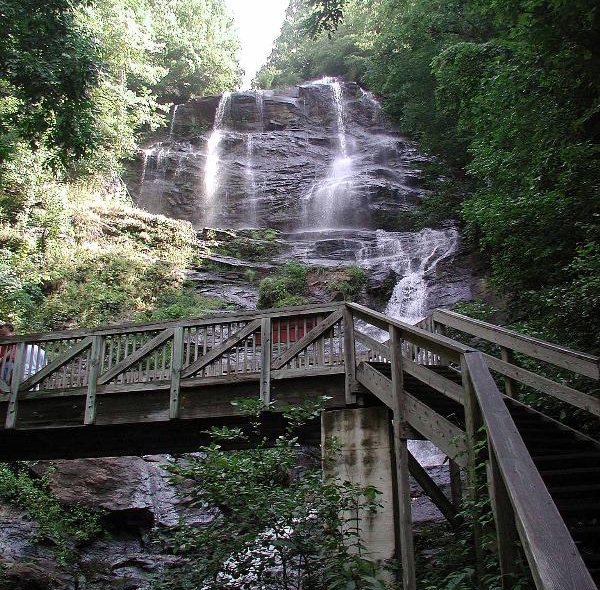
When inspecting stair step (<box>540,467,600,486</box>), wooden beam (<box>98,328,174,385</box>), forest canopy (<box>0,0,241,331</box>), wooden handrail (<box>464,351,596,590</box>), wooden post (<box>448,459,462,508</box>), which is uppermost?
forest canopy (<box>0,0,241,331</box>)

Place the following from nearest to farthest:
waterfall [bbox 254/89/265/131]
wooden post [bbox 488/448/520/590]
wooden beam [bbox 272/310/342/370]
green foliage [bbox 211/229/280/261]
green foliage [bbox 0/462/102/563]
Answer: wooden post [bbox 488/448/520/590], wooden beam [bbox 272/310/342/370], green foliage [bbox 0/462/102/563], green foliage [bbox 211/229/280/261], waterfall [bbox 254/89/265/131]

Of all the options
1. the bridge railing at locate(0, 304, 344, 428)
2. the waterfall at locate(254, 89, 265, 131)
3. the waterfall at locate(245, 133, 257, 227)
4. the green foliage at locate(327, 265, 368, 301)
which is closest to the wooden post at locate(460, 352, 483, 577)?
the bridge railing at locate(0, 304, 344, 428)

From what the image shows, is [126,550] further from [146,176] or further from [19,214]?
[146,176]

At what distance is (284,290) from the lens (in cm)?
1900

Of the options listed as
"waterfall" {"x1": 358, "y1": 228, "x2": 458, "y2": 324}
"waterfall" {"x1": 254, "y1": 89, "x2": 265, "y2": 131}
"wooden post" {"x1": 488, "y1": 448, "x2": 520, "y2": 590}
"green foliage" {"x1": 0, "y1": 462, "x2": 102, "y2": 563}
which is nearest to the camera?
"wooden post" {"x1": 488, "y1": 448, "x2": 520, "y2": 590}

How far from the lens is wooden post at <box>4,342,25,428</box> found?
29.2ft

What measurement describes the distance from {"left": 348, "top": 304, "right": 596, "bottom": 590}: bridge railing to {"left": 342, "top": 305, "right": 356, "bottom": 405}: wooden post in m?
0.10

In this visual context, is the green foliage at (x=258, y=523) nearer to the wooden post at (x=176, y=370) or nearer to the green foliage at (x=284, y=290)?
the wooden post at (x=176, y=370)

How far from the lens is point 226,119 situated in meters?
35.8

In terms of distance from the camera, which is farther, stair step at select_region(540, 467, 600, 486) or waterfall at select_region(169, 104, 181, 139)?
waterfall at select_region(169, 104, 181, 139)

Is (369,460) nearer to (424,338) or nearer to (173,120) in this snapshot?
(424,338)

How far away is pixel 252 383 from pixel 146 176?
961 inches

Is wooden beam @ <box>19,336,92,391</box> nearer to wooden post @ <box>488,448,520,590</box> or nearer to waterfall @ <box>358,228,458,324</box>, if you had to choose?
wooden post @ <box>488,448,520,590</box>

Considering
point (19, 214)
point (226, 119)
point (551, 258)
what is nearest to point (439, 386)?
point (551, 258)
